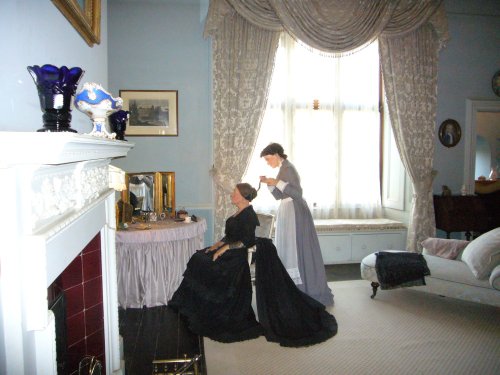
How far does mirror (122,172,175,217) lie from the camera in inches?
172

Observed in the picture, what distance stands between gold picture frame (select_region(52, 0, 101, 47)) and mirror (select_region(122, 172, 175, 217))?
2.14 meters

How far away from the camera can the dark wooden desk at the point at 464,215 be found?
5441 mm

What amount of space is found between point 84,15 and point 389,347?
3253 mm

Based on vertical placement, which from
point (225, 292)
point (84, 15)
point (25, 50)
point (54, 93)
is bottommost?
point (225, 292)

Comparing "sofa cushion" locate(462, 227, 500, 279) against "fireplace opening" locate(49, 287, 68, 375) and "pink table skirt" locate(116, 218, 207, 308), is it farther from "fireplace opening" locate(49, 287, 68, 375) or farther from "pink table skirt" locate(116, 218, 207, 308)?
"fireplace opening" locate(49, 287, 68, 375)

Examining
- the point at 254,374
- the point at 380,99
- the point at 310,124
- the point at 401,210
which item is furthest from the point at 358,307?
the point at 380,99

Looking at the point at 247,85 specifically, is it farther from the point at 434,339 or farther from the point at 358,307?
the point at 434,339

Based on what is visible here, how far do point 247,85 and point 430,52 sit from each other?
2.78 metres

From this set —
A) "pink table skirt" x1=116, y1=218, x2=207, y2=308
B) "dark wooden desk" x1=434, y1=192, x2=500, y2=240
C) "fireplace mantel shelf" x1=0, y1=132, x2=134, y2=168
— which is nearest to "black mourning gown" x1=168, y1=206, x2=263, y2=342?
"pink table skirt" x1=116, y1=218, x2=207, y2=308

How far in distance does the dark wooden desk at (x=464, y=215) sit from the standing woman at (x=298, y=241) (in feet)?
8.55

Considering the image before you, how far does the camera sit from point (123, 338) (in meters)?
3.29

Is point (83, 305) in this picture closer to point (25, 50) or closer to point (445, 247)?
point (25, 50)

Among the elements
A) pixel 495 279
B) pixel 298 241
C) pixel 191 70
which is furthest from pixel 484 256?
pixel 191 70

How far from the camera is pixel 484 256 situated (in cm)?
362
